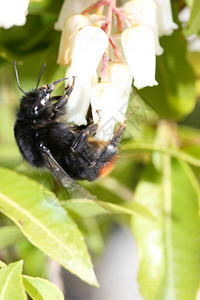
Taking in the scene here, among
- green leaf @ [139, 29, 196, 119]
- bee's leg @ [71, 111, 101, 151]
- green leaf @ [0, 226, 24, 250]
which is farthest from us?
green leaf @ [139, 29, 196, 119]

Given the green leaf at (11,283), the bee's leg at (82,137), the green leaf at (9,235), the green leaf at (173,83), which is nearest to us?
the green leaf at (11,283)

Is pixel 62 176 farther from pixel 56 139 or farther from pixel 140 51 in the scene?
pixel 140 51

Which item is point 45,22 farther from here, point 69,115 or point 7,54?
Answer: point 69,115

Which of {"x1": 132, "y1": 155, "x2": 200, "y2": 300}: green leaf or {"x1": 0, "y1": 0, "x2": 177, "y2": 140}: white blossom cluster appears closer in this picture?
{"x1": 0, "y1": 0, "x2": 177, "y2": 140}: white blossom cluster

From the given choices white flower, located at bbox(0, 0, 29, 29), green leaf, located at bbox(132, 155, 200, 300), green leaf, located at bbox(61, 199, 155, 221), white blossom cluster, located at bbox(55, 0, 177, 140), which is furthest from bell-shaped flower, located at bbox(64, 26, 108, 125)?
green leaf, located at bbox(132, 155, 200, 300)

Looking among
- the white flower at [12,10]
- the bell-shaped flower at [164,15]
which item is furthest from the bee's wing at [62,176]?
the bell-shaped flower at [164,15]

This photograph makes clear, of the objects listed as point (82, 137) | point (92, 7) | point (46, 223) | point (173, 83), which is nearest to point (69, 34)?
point (92, 7)

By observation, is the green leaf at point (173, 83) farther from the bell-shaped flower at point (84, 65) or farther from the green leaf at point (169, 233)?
the bell-shaped flower at point (84, 65)

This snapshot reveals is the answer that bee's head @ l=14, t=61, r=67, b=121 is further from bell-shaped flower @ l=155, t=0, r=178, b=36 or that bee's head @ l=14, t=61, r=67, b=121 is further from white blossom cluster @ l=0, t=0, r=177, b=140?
bell-shaped flower @ l=155, t=0, r=178, b=36
